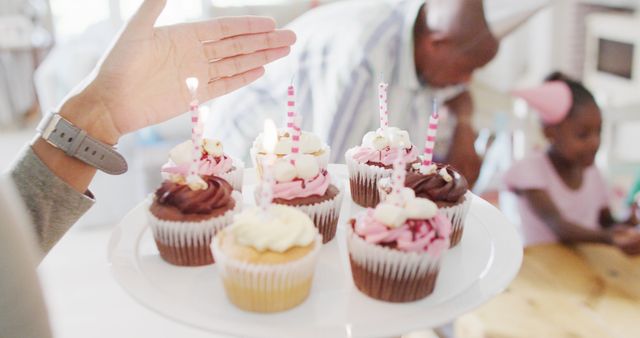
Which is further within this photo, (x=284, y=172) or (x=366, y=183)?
(x=366, y=183)

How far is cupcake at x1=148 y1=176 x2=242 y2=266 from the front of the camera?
126 centimetres

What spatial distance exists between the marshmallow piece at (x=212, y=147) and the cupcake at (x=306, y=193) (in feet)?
0.60

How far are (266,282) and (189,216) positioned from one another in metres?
0.26

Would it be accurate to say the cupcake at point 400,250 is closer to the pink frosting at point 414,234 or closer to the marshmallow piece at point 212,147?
the pink frosting at point 414,234

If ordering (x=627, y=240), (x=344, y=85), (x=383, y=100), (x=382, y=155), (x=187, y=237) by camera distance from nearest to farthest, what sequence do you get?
(x=187, y=237)
(x=383, y=100)
(x=382, y=155)
(x=344, y=85)
(x=627, y=240)

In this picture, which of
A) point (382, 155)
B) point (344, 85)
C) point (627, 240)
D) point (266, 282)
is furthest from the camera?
point (627, 240)

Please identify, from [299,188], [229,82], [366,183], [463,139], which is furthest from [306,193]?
[463,139]

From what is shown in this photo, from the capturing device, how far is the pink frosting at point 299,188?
1396 millimetres

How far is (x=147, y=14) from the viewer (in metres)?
1.42

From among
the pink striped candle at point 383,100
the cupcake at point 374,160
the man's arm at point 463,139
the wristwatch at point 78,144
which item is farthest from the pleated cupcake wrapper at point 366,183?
the man's arm at point 463,139

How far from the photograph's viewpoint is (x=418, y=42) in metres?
2.25

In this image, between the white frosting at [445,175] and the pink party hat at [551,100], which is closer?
the white frosting at [445,175]

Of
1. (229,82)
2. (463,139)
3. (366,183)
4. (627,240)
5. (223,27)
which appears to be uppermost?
(223,27)

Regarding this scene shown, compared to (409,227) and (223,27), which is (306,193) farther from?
(223,27)
